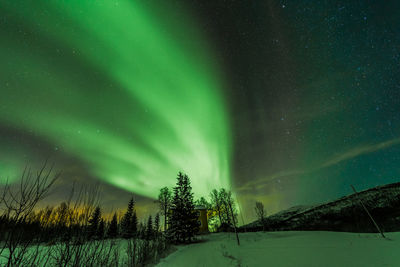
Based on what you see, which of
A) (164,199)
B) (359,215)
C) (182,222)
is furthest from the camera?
(164,199)

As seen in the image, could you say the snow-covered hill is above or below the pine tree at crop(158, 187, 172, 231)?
below

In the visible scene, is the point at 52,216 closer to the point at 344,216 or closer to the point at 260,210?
the point at 344,216

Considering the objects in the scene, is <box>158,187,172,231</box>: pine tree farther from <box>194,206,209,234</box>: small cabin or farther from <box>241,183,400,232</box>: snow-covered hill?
<box>241,183,400,232</box>: snow-covered hill

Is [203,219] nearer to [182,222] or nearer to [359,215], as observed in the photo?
[182,222]

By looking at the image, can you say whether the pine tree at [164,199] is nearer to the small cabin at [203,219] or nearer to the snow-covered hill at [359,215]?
the small cabin at [203,219]

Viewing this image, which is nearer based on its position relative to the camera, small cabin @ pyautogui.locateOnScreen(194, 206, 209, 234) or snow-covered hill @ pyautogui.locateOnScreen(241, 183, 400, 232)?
snow-covered hill @ pyautogui.locateOnScreen(241, 183, 400, 232)

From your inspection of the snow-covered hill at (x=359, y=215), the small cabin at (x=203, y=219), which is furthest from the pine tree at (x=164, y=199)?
the snow-covered hill at (x=359, y=215)

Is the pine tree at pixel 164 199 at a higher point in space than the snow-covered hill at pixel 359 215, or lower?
higher

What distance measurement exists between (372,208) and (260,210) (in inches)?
928

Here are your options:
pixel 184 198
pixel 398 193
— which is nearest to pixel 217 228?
pixel 184 198

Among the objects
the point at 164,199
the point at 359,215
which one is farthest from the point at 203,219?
the point at 359,215

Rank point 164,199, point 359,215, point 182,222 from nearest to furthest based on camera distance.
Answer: point 182,222 < point 359,215 < point 164,199

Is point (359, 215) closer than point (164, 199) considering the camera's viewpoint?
Yes

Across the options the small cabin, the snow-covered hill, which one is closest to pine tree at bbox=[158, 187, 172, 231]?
the small cabin
